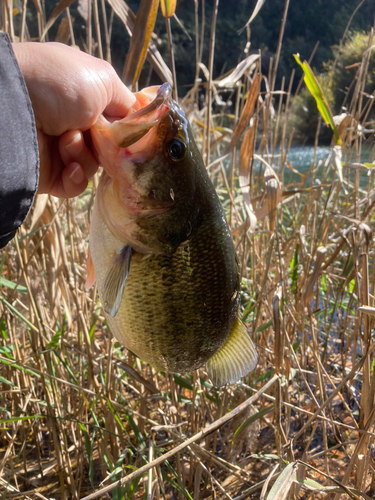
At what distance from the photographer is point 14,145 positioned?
0.91 meters

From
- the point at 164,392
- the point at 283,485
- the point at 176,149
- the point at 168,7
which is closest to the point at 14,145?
the point at 176,149

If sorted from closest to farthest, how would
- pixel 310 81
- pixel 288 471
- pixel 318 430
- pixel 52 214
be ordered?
pixel 288 471, pixel 310 81, pixel 52 214, pixel 318 430

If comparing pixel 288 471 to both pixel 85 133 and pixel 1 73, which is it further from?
pixel 1 73

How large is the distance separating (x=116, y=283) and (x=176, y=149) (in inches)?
14.3

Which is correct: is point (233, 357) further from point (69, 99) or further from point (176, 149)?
point (69, 99)

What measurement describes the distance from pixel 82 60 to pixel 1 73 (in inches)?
9.6

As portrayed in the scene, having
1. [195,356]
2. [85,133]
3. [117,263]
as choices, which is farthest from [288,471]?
[85,133]

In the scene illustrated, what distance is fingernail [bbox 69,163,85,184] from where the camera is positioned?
3.79ft

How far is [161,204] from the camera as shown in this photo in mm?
1091

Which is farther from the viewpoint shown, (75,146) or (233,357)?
(233,357)

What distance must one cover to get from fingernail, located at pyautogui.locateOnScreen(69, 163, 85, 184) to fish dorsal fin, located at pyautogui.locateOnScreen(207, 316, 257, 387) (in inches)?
23.9

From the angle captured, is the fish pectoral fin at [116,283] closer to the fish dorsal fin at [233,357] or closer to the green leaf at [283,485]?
the fish dorsal fin at [233,357]

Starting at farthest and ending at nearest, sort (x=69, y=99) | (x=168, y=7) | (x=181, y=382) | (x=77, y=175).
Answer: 1. (x=181, y=382)
2. (x=168, y=7)
3. (x=77, y=175)
4. (x=69, y=99)

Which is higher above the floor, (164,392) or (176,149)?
(176,149)
